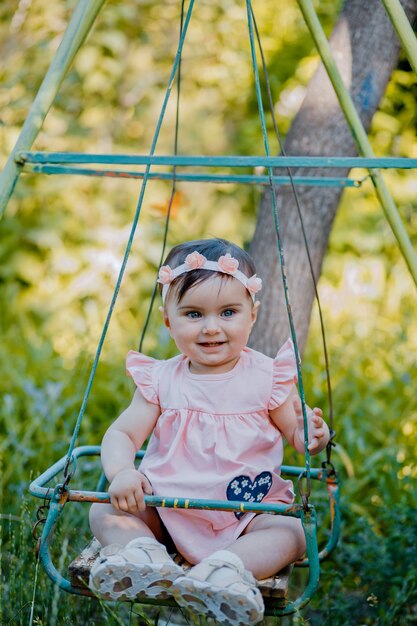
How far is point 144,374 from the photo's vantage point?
226 cm

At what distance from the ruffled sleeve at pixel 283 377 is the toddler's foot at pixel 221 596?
1.77ft

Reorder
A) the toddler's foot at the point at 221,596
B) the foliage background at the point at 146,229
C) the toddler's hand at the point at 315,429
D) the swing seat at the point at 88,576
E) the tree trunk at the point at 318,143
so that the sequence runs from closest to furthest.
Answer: the toddler's foot at the point at 221,596
the swing seat at the point at 88,576
the toddler's hand at the point at 315,429
the tree trunk at the point at 318,143
the foliage background at the point at 146,229

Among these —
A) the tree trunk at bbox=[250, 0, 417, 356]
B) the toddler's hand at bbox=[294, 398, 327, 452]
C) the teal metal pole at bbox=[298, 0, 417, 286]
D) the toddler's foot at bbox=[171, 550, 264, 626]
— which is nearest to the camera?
the toddler's foot at bbox=[171, 550, 264, 626]

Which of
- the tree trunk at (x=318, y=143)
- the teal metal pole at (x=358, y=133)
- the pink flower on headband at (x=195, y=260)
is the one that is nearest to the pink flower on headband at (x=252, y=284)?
the pink flower on headband at (x=195, y=260)

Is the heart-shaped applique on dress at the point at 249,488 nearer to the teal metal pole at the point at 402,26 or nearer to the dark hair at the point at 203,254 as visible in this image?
the dark hair at the point at 203,254

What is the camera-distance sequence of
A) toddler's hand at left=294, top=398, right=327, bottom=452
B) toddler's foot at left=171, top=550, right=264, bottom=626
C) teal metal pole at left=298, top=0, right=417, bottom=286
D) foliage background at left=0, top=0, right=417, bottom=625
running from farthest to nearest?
foliage background at left=0, top=0, right=417, bottom=625 < teal metal pole at left=298, top=0, right=417, bottom=286 < toddler's hand at left=294, top=398, right=327, bottom=452 < toddler's foot at left=171, top=550, right=264, bottom=626

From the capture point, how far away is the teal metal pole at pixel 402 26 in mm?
2098

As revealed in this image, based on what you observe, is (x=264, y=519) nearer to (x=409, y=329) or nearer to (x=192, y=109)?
(x=409, y=329)

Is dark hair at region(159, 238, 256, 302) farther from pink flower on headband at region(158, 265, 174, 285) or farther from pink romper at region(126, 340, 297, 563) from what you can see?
pink romper at region(126, 340, 297, 563)

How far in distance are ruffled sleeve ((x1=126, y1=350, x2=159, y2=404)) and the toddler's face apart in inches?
5.9

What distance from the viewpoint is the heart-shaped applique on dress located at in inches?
81.5

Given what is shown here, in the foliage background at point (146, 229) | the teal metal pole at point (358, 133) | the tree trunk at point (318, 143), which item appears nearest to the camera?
the teal metal pole at point (358, 133)

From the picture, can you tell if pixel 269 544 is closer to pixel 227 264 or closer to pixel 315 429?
pixel 315 429

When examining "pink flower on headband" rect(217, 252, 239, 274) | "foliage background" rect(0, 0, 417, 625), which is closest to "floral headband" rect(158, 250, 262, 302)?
"pink flower on headband" rect(217, 252, 239, 274)
